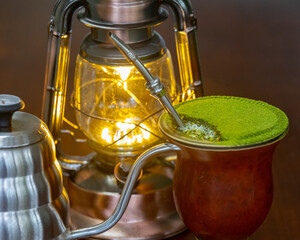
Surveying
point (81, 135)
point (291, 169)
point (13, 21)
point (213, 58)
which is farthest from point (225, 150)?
point (13, 21)

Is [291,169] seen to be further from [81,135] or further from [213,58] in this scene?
[213,58]

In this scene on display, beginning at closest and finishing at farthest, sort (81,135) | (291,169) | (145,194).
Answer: (145,194) → (291,169) → (81,135)

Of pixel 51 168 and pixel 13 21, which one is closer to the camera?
pixel 51 168

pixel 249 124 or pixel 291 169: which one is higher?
pixel 249 124

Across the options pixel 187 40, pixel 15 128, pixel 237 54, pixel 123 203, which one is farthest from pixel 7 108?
pixel 237 54

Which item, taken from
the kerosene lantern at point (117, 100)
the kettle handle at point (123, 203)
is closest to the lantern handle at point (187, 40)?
the kerosene lantern at point (117, 100)

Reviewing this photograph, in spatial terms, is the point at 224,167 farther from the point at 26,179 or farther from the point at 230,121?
the point at 26,179

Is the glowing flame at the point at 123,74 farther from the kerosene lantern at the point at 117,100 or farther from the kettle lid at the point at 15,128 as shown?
the kettle lid at the point at 15,128

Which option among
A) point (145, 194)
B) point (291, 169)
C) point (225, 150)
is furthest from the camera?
point (291, 169)
